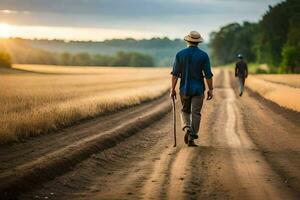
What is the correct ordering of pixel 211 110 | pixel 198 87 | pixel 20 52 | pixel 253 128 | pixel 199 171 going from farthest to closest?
1. pixel 20 52
2. pixel 211 110
3. pixel 253 128
4. pixel 198 87
5. pixel 199 171

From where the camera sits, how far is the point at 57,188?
8.88m

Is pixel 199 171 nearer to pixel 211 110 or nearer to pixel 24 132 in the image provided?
pixel 24 132

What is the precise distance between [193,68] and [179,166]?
11.6 ft

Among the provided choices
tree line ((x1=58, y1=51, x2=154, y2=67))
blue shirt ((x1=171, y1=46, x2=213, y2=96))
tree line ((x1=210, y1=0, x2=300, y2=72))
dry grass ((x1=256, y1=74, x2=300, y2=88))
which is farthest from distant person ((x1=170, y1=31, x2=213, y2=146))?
tree line ((x1=58, y1=51, x2=154, y2=67))

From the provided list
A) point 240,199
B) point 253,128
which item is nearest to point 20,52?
point 253,128

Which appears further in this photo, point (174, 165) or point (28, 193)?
point (174, 165)

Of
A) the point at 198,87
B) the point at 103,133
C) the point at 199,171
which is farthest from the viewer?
the point at 103,133

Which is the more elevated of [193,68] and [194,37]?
[194,37]

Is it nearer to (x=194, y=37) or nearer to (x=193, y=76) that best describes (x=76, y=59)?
(x=193, y=76)

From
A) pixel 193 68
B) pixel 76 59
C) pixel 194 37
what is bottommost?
pixel 76 59

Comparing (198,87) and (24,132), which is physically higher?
(198,87)

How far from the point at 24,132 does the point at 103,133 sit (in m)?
1.97

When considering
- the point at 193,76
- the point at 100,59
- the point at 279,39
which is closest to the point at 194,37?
the point at 193,76

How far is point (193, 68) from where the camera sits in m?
13.5
